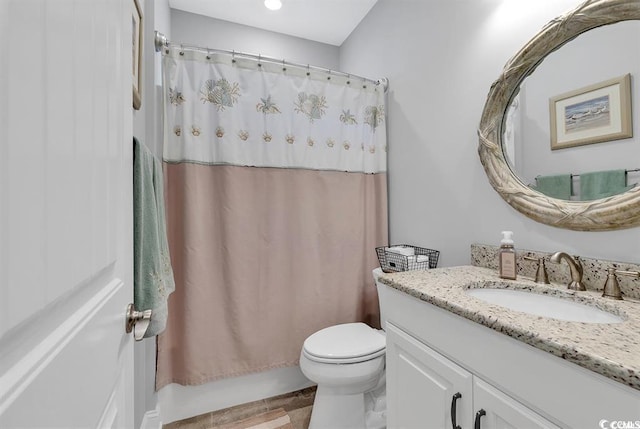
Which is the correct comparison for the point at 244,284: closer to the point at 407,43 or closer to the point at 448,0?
the point at 407,43

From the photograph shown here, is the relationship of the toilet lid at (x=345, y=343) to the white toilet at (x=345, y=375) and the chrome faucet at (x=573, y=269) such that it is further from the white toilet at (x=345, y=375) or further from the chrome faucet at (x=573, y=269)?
the chrome faucet at (x=573, y=269)

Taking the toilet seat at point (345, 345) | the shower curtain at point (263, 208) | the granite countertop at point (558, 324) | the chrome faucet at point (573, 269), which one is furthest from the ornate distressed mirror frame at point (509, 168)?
the toilet seat at point (345, 345)

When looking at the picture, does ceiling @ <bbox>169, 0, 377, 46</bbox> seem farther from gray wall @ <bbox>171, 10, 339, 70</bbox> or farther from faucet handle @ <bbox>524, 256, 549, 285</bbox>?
faucet handle @ <bbox>524, 256, 549, 285</bbox>

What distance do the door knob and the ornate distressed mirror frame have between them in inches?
52.4

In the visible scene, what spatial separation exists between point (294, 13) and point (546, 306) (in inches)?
95.9

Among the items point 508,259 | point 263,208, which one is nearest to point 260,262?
point 263,208

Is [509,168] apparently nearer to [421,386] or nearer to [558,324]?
[558,324]

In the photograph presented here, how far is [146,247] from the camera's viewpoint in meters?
0.94

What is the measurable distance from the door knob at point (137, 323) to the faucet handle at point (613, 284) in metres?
1.29

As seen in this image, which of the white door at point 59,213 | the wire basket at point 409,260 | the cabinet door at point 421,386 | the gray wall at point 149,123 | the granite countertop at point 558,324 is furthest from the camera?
the wire basket at point 409,260

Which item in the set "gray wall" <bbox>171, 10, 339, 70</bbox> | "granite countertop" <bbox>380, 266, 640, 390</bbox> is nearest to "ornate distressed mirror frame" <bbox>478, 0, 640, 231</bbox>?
"granite countertop" <bbox>380, 266, 640, 390</bbox>

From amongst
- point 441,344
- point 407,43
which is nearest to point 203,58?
point 407,43

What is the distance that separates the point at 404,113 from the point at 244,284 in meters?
1.48

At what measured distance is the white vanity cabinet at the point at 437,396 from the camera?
0.70 meters
